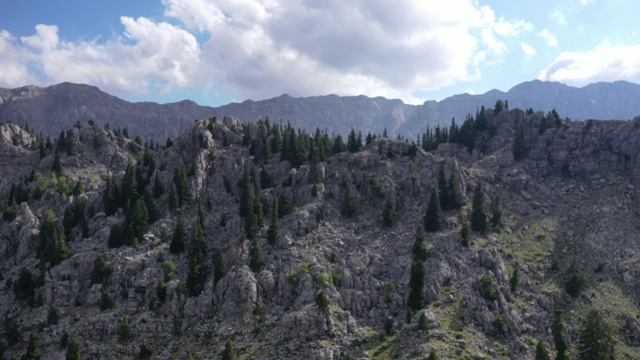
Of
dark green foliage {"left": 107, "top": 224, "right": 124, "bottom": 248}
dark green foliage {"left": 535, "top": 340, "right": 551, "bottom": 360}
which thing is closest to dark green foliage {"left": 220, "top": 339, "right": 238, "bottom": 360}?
dark green foliage {"left": 107, "top": 224, "right": 124, "bottom": 248}

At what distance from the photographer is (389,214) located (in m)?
134

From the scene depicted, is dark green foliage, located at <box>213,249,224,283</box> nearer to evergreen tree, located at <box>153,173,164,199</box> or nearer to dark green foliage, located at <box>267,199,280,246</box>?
dark green foliage, located at <box>267,199,280,246</box>

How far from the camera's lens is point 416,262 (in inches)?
4294

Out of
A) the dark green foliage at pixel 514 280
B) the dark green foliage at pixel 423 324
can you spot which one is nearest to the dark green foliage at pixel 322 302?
the dark green foliage at pixel 423 324

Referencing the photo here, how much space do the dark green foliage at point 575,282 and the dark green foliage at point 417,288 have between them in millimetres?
34455

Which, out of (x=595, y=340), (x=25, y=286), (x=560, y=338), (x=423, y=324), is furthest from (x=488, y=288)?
(x=25, y=286)

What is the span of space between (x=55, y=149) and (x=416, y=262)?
158778 mm

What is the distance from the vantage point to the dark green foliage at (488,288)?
106 metres

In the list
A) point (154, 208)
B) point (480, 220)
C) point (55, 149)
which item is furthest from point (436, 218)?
point (55, 149)

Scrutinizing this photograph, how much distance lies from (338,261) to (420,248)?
19.8m

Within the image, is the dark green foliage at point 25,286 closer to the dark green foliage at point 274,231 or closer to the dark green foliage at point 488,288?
the dark green foliage at point 274,231

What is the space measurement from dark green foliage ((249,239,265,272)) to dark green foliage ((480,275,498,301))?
163 ft

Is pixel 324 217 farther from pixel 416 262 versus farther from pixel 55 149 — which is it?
pixel 55 149

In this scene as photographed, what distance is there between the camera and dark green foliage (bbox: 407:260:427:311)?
105 m
